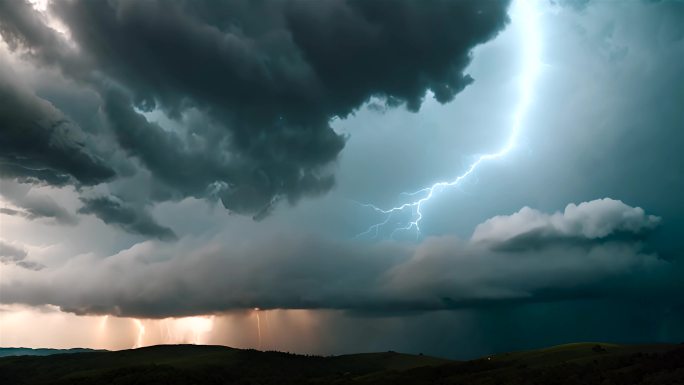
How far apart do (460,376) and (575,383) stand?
6462cm

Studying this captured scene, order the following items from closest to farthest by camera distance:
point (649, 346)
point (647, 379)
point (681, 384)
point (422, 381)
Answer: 1. point (681, 384)
2. point (647, 379)
3. point (649, 346)
4. point (422, 381)

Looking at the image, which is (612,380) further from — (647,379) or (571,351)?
(571,351)

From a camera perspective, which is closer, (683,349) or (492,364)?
(683,349)

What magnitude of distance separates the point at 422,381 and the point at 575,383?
81.0m

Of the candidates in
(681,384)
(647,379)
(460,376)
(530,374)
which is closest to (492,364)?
(460,376)

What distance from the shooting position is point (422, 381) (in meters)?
196

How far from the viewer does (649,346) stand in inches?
6722

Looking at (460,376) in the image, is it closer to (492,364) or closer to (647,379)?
(492,364)

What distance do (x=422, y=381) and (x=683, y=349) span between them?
297 ft

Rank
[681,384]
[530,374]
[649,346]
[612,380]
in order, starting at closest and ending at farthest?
[681,384], [612,380], [530,374], [649,346]

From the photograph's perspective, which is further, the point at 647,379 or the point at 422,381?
the point at 422,381

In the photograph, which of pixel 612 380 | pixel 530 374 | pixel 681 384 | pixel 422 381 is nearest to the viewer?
pixel 681 384

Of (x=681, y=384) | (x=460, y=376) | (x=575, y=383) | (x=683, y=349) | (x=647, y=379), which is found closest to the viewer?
(x=681, y=384)

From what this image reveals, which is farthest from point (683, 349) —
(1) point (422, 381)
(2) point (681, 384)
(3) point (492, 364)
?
(1) point (422, 381)
